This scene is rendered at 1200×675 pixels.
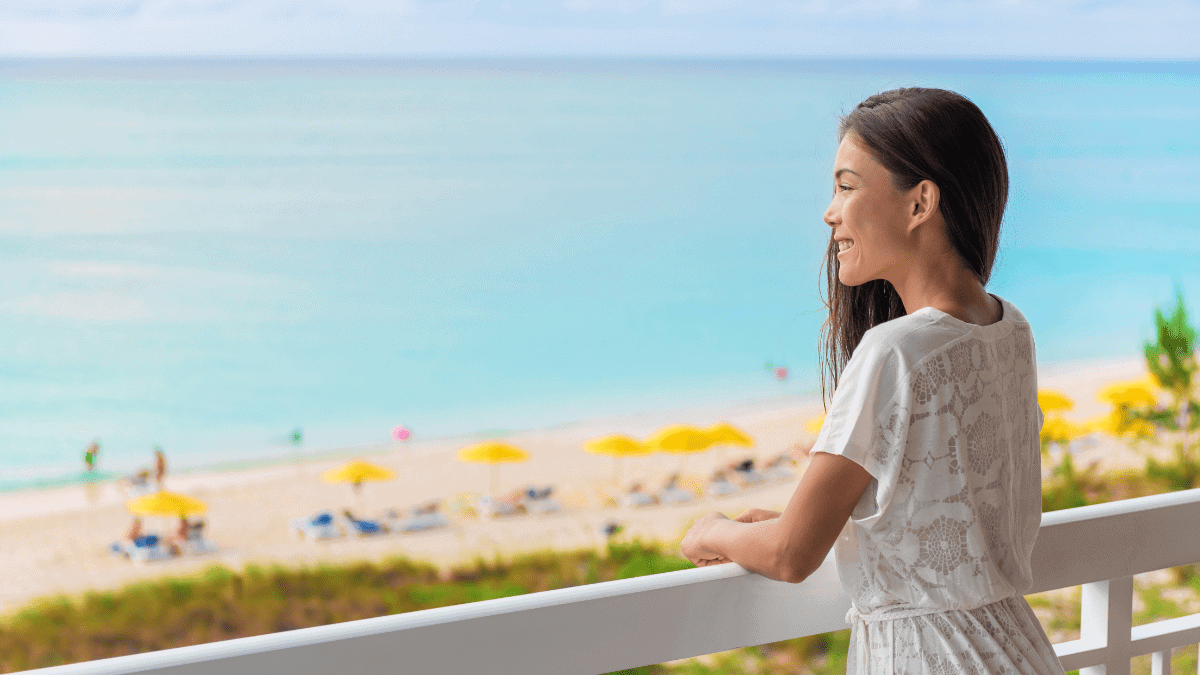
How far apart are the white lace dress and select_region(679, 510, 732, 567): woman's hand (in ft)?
0.35

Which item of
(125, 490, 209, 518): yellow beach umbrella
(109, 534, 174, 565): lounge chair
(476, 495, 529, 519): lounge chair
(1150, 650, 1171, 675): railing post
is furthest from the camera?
(476, 495, 529, 519): lounge chair

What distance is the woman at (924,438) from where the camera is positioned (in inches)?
32.5

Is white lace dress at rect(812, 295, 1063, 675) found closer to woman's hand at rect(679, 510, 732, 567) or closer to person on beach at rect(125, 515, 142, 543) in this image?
woman's hand at rect(679, 510, 732, 567)

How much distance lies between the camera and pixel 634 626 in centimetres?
79

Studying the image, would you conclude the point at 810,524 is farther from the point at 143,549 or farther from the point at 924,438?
the point at 143,549

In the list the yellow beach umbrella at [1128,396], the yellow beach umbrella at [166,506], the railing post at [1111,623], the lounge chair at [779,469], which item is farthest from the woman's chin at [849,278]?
the lounge chair at [779,469]

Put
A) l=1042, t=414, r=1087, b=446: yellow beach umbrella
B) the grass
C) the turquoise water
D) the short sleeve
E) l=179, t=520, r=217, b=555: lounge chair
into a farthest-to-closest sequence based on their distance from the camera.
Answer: the turquoise water < l=179, t=520, r=217, b=555: lounge chair < l=1042, t=414, r=1087, b=446: yellow beach umbrella < the grass < the short sleeve

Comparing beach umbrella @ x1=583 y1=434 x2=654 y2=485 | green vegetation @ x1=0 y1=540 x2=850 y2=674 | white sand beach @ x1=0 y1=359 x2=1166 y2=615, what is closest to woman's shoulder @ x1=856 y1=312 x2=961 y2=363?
green vegetation @ x1=0 y1=540 x2=850 y2=674

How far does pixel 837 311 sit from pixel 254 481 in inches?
528

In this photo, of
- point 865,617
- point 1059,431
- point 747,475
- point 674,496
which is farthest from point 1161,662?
point 747,475

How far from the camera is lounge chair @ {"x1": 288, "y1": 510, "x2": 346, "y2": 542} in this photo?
35.3 ft

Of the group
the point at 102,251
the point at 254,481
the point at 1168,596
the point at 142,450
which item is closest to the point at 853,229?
the point at 1168,596

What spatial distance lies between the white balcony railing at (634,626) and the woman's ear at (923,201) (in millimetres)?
289

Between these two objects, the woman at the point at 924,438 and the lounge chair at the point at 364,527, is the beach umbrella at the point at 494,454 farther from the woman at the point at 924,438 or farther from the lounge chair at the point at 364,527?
the woman at the point at 924,438
